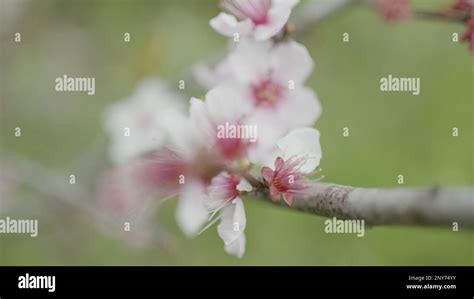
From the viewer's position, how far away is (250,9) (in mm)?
733

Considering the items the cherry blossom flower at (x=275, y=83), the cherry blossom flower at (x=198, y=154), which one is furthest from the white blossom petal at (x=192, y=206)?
the cherry blossom flower at (x=275, y=83)

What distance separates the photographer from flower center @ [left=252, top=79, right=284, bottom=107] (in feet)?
2.61

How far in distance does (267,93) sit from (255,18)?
112 mm

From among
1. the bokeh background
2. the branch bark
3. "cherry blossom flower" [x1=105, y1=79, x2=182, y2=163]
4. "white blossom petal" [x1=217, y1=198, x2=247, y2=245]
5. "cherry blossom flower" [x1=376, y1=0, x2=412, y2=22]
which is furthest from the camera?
the bokeh background

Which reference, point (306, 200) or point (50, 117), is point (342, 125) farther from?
point (306, 200)

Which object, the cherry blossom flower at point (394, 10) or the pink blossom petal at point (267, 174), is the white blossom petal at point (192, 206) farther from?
the cherry blossom flower at point (394, 10)

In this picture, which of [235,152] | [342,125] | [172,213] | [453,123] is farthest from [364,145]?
[235,152]

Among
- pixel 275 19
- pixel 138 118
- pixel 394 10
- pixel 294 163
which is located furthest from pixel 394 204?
pixel 138 118

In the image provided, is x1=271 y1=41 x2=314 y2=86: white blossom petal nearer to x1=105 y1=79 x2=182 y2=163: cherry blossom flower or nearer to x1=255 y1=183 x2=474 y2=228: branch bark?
x1=255 y1=183 x2=474 y2=228: branch bark

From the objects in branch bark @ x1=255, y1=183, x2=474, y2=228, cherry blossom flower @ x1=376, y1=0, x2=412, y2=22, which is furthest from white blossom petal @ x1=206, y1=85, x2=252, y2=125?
cherry blossom flower @ x1=376, y1=0, x2=412, y2=22

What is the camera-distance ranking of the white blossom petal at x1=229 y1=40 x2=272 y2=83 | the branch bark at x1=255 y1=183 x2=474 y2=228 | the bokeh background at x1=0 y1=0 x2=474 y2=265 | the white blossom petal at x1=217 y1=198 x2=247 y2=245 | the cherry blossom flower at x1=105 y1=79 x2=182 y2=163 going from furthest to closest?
1. the bokeh background at x1=0 y1=0 x2=474 y2=265
2. the cherry blossom flower at x1=105 y1=79 x2=182 y2=163
3. the white blossom petal at x1=229 y1=40 x2=272 y2=83
4. the white blossom petal at x1=217 y1=198 x2=247 y2=245
5. the branch bark at x1=255 y1=183 x2=474 y2=228

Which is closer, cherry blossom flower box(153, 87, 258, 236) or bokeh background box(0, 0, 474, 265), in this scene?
cherry blossom flower box(153, 87, 258, 236)

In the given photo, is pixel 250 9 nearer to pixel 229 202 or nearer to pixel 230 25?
pixel 230 25
